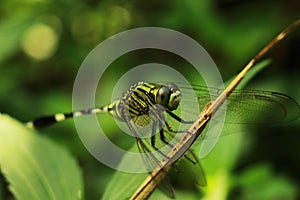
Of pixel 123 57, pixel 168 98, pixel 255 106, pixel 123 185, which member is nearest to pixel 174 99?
pixel 168 98

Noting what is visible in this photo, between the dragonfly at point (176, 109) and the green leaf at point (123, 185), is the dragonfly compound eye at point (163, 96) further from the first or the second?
the green leaf at point (123, 185)

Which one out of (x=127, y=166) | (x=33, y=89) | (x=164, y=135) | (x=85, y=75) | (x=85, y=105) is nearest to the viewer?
(x=127, y=166)

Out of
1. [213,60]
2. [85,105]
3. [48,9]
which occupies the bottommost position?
[213,60]

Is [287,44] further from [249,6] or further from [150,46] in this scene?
[150,46]

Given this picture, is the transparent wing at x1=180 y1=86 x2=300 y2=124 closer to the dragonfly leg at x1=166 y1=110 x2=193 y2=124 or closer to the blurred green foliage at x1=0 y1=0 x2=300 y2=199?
the dragonfly leg at x1=166 y1=110 x2=193 y2=124

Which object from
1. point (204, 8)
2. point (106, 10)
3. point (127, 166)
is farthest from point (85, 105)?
point (127, 166)

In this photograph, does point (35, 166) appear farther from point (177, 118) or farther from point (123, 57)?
point (123, 57)

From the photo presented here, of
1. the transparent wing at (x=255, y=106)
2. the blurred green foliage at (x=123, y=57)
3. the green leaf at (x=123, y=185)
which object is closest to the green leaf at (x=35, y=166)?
the green leaf at (x=123, y=185)
